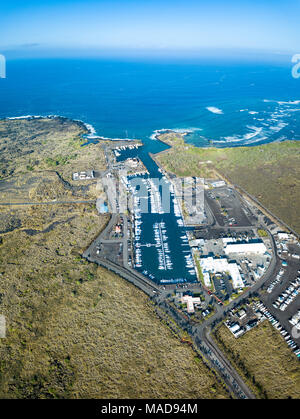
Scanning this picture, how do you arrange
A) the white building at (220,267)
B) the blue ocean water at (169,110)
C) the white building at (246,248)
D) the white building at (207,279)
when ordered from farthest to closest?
1. the blue ocean water at (169,110)
2. the white building at (246,248)
3. the white building at (220,267)
4. the white building at (207,279)

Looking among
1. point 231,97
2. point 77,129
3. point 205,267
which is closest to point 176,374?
Answer: point 205,267

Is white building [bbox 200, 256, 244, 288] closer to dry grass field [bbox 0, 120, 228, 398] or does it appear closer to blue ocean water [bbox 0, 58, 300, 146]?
dry grass field [bbox 0, 120, 228, 398]

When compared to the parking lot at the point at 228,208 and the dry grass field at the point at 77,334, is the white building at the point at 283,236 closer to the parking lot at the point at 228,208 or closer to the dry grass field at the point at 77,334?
the parking lot at the point at 228,208

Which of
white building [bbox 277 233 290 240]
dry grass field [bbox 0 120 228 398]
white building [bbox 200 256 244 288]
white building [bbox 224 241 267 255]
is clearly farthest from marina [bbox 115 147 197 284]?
white building [bbox 277 233 290 240]

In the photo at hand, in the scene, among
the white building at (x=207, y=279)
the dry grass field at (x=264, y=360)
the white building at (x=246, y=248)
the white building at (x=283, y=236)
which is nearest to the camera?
the dry grass field at (x=264, y=360)

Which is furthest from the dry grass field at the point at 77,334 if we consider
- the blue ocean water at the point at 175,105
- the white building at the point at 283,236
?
the blue ocean water at the point at 175,105

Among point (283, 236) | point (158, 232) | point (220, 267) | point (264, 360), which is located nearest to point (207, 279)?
point (220, 267)

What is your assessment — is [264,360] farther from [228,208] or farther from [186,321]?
[228,208]
